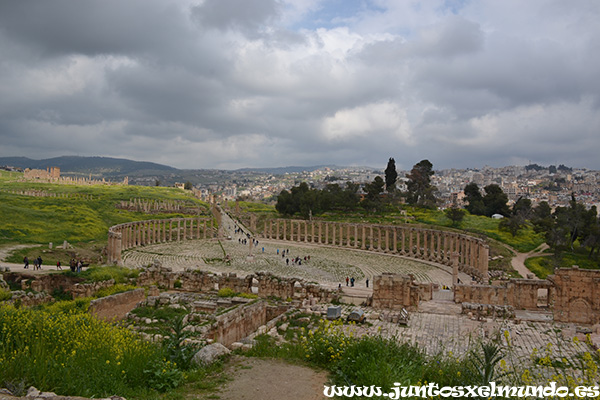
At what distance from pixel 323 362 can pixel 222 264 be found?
38.9 m

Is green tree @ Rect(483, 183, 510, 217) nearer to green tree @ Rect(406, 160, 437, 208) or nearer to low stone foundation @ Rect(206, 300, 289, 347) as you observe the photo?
green tree @ Rect(406, 160, 437, 208)

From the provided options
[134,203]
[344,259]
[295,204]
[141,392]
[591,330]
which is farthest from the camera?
[134,203]

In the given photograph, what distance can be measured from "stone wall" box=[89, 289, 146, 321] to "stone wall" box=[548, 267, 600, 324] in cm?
2356

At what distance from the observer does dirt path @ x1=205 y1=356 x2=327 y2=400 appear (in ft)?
32.1

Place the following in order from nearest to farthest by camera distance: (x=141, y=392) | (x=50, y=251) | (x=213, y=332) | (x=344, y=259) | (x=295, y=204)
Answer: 1. (x=141, y=392)
2. (x=213, y=332)
3. (x=50, y=251)
4. (x=344, y=259)
5. (x=295, y=204)

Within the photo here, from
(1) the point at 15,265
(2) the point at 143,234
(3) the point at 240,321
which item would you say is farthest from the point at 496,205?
(1) the point at 15,265

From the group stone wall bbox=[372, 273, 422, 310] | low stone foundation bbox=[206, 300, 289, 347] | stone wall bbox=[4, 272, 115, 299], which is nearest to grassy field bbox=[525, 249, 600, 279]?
stone wall bbox=[372, 273, 422, 310]

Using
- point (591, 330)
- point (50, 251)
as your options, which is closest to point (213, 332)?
point (591, 330)

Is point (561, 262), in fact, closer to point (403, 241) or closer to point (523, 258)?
point (523, 258)

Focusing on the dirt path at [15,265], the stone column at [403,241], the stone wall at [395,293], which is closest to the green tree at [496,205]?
the stone column at [403,241]

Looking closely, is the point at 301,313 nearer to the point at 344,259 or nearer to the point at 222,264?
the point at 222,264

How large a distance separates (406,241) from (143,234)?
42.2 m

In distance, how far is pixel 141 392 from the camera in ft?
31.2

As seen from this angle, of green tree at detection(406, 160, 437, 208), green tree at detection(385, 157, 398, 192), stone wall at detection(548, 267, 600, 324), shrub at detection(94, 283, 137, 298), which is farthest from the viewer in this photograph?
green tree at detection(385, 157, 398, 192)
